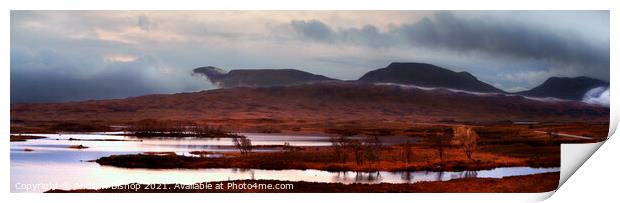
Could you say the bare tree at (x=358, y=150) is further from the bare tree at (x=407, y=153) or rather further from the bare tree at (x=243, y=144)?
the bare tree at (x=243, y=144)

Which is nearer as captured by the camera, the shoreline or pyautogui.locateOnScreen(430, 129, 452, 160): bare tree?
the shoreline

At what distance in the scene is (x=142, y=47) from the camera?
1438cm

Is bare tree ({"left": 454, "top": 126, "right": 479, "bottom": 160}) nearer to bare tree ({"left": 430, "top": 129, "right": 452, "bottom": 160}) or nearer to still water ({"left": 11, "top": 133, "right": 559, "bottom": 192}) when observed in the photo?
bare tree ({"left": 430, "top": 129, "right": 452, "bottom": 160})

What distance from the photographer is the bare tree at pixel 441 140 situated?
1448cm

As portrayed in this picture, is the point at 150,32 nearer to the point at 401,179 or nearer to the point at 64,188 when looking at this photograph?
the point at 64,188

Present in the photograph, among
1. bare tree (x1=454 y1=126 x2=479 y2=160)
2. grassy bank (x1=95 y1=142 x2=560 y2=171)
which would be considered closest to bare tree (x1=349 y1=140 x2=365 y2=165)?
grassy bank (x1=95 y1=142 x2=560 y2=171)

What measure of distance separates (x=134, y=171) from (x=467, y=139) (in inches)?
114

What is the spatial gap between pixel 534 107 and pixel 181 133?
121 inches

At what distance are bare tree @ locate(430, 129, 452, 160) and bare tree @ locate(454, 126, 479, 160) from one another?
0.07m

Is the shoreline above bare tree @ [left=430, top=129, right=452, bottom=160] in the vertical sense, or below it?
below

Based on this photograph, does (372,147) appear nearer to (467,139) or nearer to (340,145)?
(340,145)

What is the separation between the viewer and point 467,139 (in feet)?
47.6

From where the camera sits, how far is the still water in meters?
14.4
